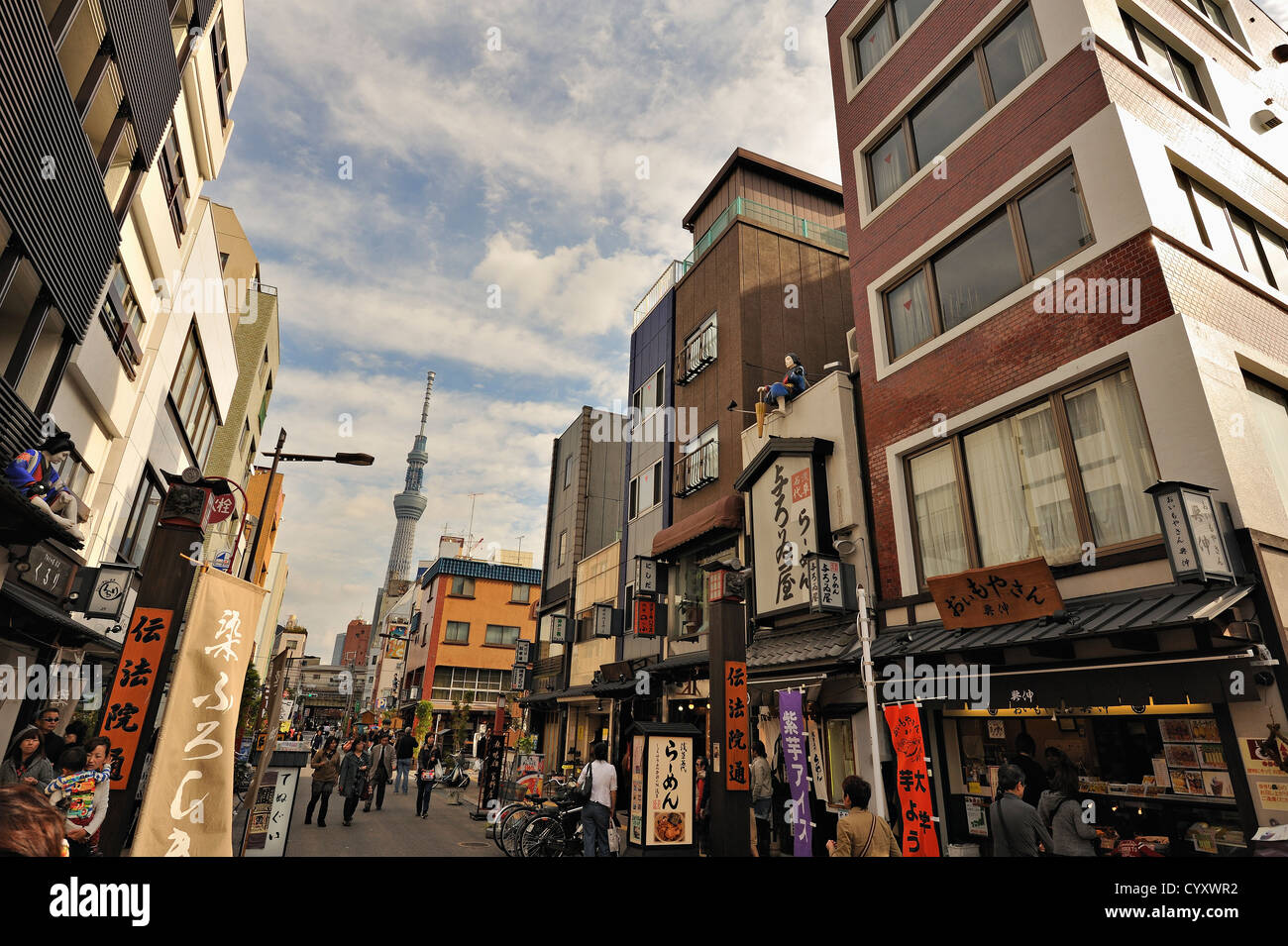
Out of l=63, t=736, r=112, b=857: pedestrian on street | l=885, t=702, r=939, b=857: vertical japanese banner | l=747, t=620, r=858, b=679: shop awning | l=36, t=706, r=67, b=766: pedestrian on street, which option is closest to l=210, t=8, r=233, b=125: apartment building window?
l=36, t=706, r=67, b=766: pedestrian on street

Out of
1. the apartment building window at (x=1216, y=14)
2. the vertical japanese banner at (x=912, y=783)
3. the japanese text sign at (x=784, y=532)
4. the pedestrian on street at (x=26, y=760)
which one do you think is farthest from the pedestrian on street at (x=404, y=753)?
the apartment building window at (x=1216, y=14)

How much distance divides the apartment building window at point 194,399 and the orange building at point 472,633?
107 feet

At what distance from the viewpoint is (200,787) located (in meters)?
5.00

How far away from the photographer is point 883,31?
1784 cm

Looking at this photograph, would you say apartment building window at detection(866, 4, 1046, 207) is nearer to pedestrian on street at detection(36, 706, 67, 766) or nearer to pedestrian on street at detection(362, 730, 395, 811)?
pedestrian on street at detection(36, 706, 67, 766)

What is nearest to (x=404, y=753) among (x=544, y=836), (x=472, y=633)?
(x=544, y=836)

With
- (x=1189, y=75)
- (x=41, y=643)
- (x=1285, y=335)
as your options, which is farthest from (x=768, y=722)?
(x=1189, y=75)

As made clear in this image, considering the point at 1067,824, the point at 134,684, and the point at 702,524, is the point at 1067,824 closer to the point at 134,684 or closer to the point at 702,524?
the point at 134,684

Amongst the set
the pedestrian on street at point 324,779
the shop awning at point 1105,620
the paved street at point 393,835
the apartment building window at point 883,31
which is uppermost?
the apartment building window at point 883,31

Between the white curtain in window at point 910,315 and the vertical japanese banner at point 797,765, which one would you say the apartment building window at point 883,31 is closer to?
the white curtain in window at point 910,315

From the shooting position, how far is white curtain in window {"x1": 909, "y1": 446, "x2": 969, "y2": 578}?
12.6m

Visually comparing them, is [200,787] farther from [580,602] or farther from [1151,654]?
[580,602]

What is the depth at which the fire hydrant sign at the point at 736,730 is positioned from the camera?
1155cm

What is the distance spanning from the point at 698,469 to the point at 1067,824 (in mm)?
15829
